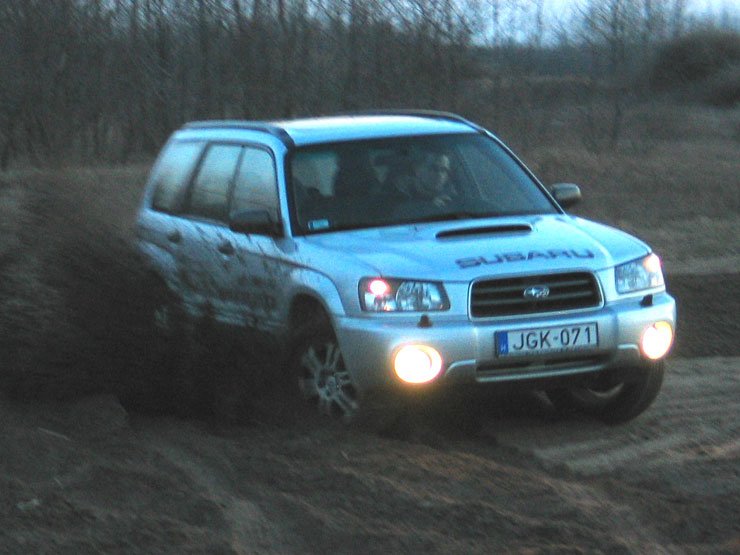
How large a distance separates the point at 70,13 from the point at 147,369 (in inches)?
591

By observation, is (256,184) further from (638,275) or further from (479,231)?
(638,275)

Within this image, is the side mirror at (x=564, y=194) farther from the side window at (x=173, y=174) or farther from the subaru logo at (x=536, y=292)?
the side window at (x=173, y=174)

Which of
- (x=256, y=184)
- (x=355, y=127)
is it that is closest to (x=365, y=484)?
(x=256, y=184)

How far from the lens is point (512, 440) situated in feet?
23.4

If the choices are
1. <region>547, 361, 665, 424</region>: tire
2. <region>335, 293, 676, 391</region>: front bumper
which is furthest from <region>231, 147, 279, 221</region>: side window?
<region>547, 361, 665, 424</region>: tire

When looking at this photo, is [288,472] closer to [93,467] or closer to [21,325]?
[93,467]

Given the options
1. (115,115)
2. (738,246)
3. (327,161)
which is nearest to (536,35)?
(115,115)

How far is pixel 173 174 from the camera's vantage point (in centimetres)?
909

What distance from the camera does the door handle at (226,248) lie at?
7.89m

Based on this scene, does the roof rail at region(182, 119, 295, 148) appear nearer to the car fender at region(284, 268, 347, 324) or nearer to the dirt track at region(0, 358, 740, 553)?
the car fender at region(284, 268, 347, 324)

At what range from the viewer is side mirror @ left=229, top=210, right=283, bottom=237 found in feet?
24.8

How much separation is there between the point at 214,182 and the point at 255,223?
105 cm

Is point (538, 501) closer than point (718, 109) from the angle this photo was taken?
Yes

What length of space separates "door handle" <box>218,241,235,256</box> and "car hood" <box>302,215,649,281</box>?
24.3 inches
